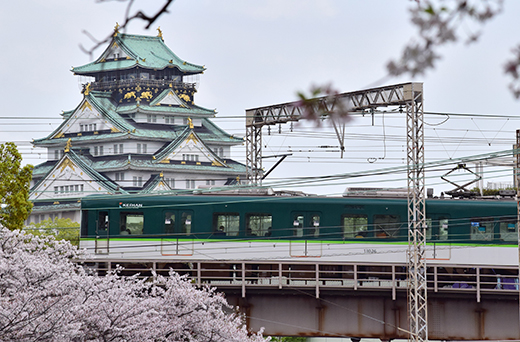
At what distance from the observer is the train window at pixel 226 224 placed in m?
22.2

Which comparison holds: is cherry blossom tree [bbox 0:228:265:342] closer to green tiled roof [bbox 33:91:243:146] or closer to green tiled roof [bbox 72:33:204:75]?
green tiled roof [bbox 33:91:243:146]

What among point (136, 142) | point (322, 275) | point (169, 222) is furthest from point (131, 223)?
point (136, 142)

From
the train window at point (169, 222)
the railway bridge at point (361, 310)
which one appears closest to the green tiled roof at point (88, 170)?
the train window at point (169, 222)

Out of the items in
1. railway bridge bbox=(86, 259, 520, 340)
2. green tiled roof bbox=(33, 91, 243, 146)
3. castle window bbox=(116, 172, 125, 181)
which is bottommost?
railway bridge bbox=(86, 259, 520, 340)

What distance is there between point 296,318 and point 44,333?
34.8 ft

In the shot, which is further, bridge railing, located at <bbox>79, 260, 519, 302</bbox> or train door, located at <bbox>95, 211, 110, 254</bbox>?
train door, located at <bbox>95, 211, 110, 254</bbox>

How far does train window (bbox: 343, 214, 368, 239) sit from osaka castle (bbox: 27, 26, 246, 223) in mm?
28609

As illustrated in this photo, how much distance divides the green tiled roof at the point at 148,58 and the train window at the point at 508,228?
114 ft

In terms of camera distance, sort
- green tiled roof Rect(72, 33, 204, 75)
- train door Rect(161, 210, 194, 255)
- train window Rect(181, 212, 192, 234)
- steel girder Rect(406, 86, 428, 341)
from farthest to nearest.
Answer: green tiled roof Rect(72, 33, 204, 75) → train window Rect(181, 212, 192, 234) → train door Rect(161, 210, 194, 255) → steel girder Rect(406, 86, 428, 341)

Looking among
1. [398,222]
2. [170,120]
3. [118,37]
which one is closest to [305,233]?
[398,222]

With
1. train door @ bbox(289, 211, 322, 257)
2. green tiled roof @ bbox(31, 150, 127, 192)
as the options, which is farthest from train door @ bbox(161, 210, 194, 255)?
green tiled roof @ bbox(31, 150, 127, 192)

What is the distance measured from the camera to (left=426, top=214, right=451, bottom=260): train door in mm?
21906

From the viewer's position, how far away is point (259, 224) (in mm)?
22172

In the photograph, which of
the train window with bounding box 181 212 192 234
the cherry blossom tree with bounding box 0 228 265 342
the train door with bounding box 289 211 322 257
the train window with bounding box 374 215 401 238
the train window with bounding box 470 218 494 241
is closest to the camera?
the cherry blossom tree with bounding box 0 228 265 342
